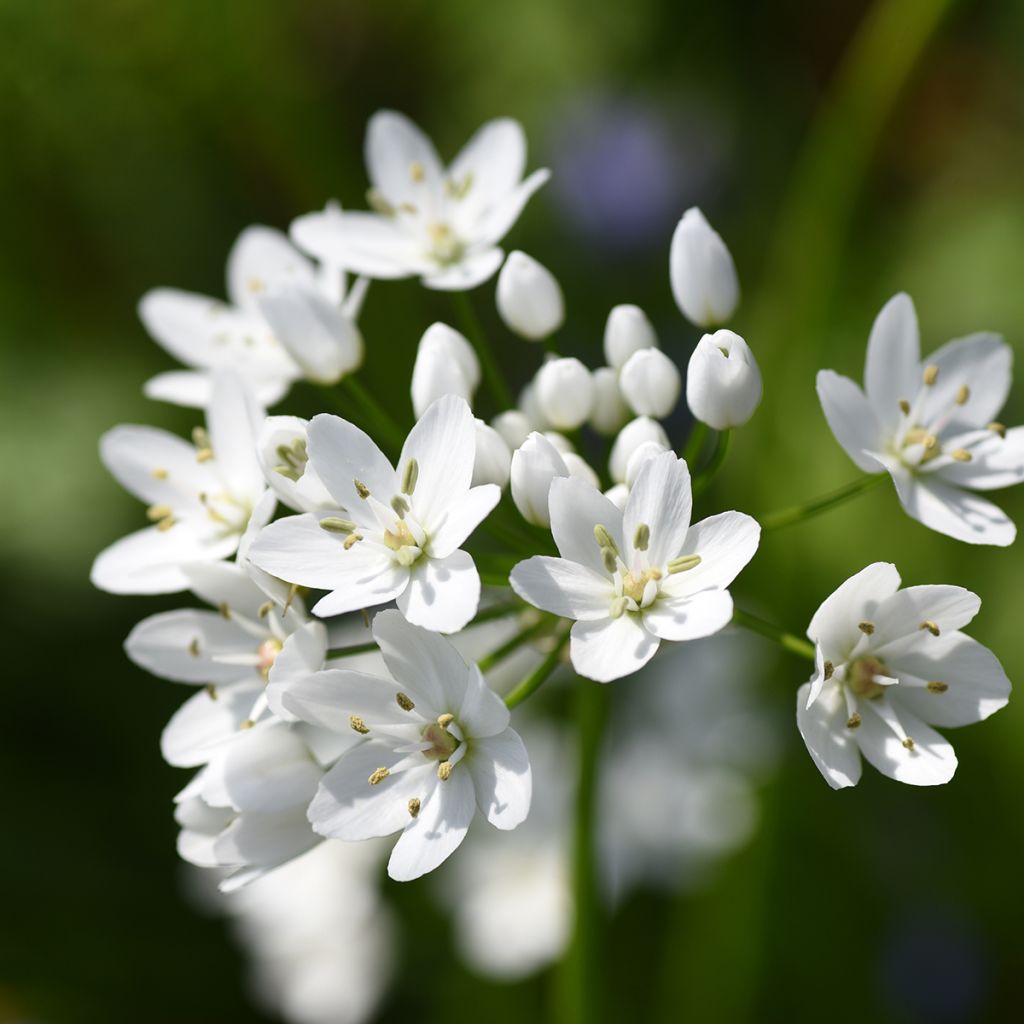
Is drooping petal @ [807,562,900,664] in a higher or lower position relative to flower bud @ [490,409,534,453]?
lower

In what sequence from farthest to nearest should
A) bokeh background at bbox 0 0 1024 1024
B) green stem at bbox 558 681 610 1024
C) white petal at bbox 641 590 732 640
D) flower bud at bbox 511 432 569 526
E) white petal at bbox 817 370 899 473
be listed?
bokeh background at bbox 0 0 1024 1024 < green stem at bbox 558 681 610 1024 < white petal at bbox 817 370 899 473 < flower bud at bbox 511 432 569 526 < white petal at bbox 641 590 732 640

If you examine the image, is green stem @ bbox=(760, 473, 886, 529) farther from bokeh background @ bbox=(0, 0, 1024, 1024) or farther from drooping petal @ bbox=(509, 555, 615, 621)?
bokeh background @ bbox=(0, 0, 1024, 1024)

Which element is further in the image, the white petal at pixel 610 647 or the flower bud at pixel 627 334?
the flower bud at pixel 627 334

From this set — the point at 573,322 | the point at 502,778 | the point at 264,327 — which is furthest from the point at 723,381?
the point at 573,322

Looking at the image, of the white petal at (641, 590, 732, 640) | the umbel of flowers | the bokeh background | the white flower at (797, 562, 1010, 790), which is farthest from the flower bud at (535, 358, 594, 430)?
the bokeh background

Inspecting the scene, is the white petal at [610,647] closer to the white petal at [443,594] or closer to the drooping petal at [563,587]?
the drooping petal at [563,587]

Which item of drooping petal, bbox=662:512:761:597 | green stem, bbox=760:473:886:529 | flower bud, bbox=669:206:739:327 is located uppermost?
flower bud, bbox=669:206:739:327

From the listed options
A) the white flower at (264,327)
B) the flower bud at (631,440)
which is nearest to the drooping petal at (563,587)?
the flower bud at (631,440)
